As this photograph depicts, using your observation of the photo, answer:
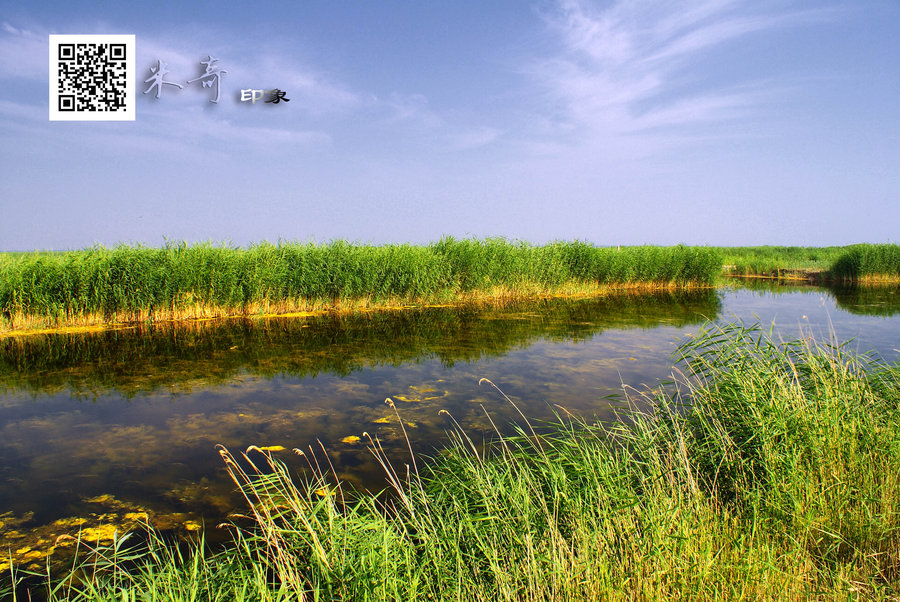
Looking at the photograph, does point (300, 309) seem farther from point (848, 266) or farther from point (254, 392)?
point (848, 266)

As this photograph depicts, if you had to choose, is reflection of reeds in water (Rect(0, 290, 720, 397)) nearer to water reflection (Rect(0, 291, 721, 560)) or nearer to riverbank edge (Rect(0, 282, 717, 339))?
water reflection (Rect(0, 291, 721, 560))

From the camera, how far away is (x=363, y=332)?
13.1 metres

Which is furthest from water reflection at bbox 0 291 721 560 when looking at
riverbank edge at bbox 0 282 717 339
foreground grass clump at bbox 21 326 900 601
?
foreground grass clump at bbox 21 326 900 601

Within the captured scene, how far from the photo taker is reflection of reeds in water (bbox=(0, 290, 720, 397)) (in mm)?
8820

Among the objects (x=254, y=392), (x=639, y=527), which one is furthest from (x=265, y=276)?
(x=639, y=527)

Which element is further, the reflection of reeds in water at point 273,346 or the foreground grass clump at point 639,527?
the reflection of reeds in water at point 273,346

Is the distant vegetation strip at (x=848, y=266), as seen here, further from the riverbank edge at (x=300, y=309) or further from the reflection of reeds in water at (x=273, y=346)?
the reflection of reeds in water at (x=273, y=346)

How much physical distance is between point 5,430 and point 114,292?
7.40 metres

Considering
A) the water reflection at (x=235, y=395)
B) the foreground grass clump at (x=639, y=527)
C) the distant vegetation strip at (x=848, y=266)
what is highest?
the distant vegetation strip at (x=848, y=266)

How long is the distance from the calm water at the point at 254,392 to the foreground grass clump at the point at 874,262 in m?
16.5

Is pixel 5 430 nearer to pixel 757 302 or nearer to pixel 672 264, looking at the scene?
pixel 757 302

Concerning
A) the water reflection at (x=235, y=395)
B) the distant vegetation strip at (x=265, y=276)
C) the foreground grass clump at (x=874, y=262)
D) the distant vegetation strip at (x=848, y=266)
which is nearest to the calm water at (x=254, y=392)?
the water reflection at (x=235, y=395)

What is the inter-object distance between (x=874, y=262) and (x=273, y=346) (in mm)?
32776

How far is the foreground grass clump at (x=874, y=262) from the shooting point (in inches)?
1117
